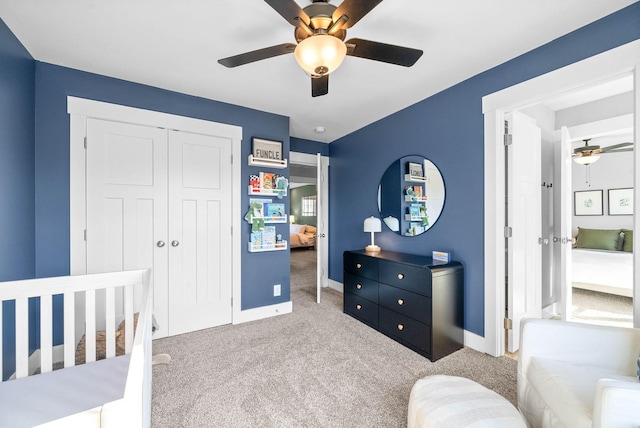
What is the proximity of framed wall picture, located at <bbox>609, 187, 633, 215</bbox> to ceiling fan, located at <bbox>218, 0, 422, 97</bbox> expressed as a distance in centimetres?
→ 476

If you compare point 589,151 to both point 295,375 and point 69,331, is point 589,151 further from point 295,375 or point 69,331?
point 69,331

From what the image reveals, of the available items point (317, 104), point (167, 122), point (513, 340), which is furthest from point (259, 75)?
point (513, 340)

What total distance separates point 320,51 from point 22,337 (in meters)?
2.13

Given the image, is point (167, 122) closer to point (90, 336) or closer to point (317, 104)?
point (317, 104)

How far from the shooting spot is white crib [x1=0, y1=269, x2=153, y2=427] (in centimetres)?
55

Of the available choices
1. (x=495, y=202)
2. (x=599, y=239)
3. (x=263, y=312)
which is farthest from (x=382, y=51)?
(x=599, y=239)

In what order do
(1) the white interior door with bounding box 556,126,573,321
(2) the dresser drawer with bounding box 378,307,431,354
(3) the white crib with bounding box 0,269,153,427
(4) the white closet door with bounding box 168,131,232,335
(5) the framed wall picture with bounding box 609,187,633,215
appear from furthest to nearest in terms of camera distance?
(5) the framed wall picture with bounding box 609,187,633,215
(4) the white closet door with bounding box 168,131,232,335
(1) the white interior door with bounding box 556,126,573,321
(2) the dresser drawer with bounding box 378,307,431,354
(3) the white crib with bounding box 0,269,153,427

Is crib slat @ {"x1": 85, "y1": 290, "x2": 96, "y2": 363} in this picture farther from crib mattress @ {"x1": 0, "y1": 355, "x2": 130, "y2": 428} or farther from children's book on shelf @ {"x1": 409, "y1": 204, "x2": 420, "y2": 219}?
children's book on shelf @ {"x1": 409, "y1": 204, "x2": 420, "y2": 219}

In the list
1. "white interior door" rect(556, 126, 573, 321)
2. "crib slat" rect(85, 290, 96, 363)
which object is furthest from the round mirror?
"crib slat" rect(85, 290, 96, 363)

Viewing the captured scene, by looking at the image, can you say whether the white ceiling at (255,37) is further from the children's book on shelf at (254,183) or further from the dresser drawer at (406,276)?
the dresser drawer at (406,276)

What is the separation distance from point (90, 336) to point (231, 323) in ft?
4.76

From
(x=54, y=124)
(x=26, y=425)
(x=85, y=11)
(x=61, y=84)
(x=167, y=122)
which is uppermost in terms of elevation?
(x=85, y=11)

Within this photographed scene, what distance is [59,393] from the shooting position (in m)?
1.09

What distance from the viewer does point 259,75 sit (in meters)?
2.24
